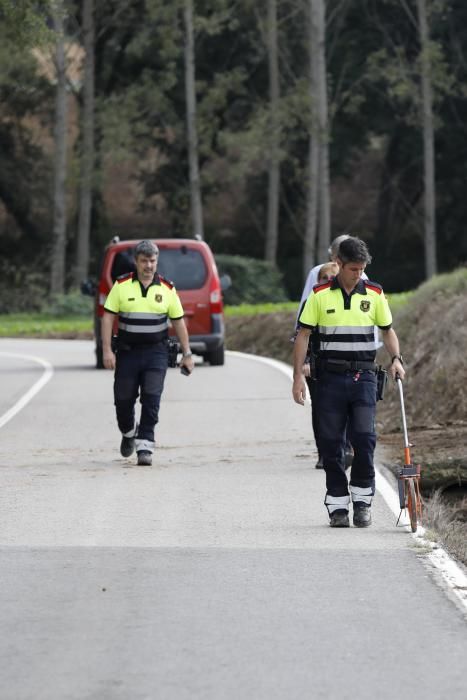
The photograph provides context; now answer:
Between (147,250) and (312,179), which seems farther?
(312,179)

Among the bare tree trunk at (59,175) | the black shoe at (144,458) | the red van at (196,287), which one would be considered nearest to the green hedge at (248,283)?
the bare tree trunk at (59,175)

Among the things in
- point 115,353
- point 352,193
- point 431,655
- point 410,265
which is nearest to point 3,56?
point 410,265

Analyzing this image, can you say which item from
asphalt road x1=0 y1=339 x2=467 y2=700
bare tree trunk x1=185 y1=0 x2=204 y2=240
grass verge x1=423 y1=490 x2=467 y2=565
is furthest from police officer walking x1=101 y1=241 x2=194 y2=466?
bare tree trunk x1=185 y1=0 x2=204 y2=240

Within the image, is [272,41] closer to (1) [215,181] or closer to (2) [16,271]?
(1) [215,181]

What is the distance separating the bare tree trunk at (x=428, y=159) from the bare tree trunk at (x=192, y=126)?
7.71 meters

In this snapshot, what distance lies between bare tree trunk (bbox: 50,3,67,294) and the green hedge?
16.4 ft

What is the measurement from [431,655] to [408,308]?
19310mm

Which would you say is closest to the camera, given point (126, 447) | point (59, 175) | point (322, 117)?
point (126, 447)

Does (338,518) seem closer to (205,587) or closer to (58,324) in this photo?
(205,587)

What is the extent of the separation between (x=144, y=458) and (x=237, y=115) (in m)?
50.9

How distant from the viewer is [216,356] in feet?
88.8

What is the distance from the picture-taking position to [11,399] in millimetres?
21625

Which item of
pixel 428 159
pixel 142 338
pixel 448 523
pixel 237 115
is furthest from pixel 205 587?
pixel 237 115

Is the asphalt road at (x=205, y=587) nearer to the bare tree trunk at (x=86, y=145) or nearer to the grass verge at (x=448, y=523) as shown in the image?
the grass verge at (x=448, y=523)
